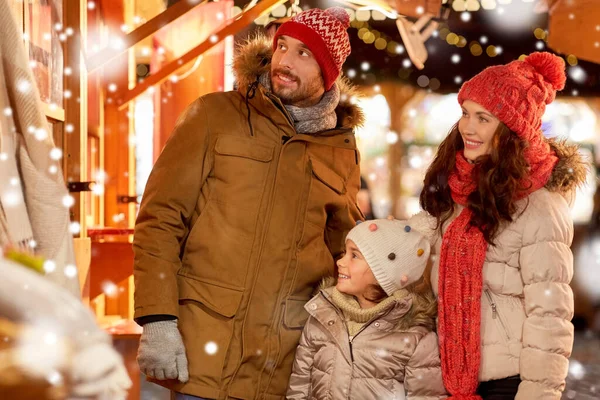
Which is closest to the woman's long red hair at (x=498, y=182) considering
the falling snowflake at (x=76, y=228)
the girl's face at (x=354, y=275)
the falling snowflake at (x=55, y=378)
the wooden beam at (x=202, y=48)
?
the girl's face at (x=354, y=275)

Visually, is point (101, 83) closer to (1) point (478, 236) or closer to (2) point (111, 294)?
(2) point (111, 294)

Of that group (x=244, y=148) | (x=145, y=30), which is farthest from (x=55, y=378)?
(x=145, y=30)

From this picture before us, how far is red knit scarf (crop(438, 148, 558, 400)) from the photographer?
209 centimetres

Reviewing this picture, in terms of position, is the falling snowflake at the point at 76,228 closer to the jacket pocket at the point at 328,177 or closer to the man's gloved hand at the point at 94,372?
the jacket pocket at the point at 328,177

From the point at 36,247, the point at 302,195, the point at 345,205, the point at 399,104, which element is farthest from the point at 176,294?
the point at 399,104

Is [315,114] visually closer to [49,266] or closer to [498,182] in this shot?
[498,182]

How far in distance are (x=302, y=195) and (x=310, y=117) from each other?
24 centimetres

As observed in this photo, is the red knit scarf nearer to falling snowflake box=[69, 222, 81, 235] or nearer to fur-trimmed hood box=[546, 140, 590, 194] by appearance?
fur-trimmed hood box=[546, 140, 590, 194]

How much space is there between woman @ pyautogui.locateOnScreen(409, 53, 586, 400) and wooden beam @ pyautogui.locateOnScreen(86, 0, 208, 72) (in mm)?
1391

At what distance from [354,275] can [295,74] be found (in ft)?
2.04

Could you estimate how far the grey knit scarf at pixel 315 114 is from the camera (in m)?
2.36

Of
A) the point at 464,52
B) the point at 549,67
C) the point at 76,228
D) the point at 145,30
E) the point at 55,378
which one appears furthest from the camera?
the point at 464,52

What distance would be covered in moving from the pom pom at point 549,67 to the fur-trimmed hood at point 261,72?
1.91ft

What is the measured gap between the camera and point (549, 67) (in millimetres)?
2195
